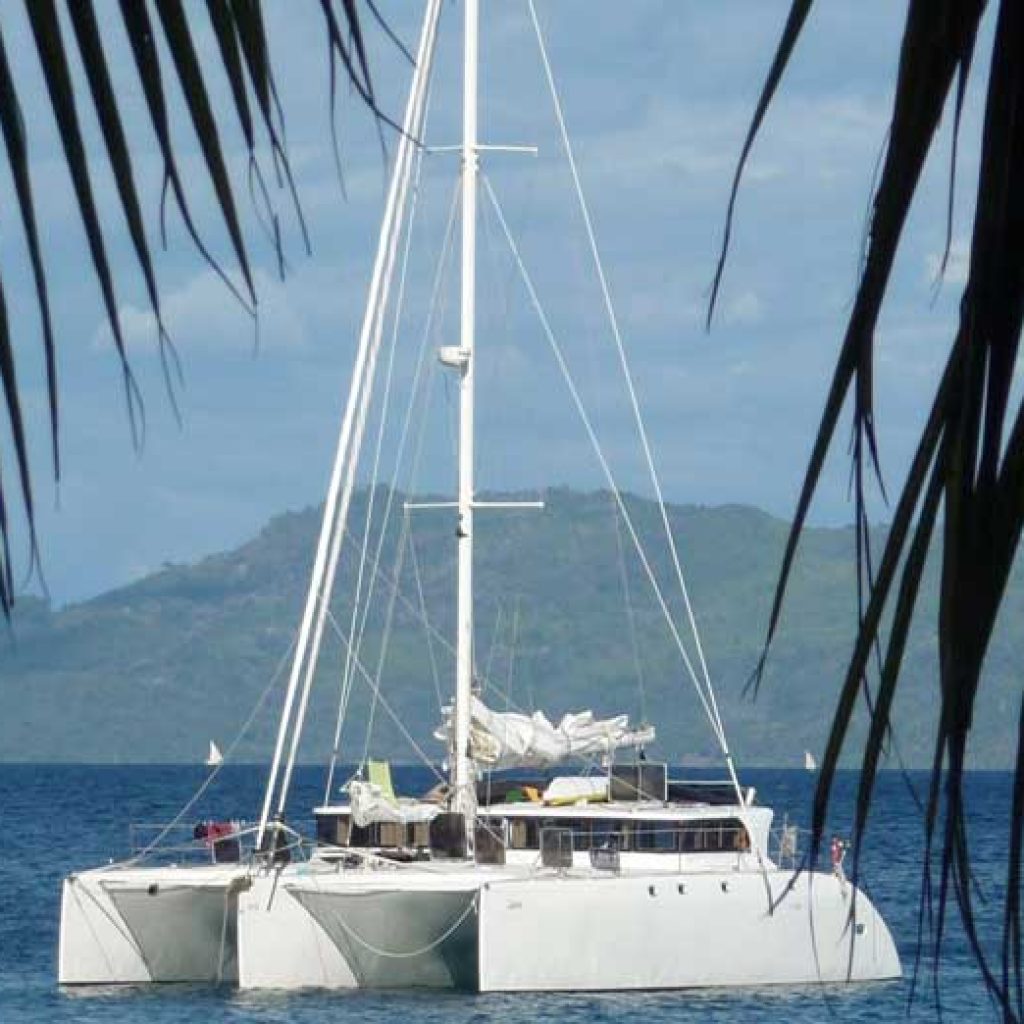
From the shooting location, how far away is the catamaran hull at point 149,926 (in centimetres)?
2550

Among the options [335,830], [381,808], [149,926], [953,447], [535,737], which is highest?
[953,447]

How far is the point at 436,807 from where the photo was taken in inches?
1035

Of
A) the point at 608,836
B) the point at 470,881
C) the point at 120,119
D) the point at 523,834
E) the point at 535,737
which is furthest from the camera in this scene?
the point at 535,737

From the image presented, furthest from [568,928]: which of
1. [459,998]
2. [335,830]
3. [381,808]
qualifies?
[335,830]

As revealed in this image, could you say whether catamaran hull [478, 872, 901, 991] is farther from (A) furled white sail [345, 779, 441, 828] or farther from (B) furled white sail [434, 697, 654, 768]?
(B) furled white sail [434, 697, 654, 768]

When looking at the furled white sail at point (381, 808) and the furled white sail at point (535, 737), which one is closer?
the furled white sail at point (381, 808)

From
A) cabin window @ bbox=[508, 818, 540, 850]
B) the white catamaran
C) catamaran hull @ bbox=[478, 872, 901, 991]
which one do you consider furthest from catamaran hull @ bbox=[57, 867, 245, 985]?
cabin window @ bbox=[508, 818, 540, 850]

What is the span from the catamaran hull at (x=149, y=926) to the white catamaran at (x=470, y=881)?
0.08 feet

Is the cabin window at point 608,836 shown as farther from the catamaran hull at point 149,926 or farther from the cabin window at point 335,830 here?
the catamaran hull at point 149,926

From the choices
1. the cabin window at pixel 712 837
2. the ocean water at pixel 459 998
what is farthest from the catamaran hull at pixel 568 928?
the cabin window at pixel 712 837

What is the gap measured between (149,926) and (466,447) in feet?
18.1

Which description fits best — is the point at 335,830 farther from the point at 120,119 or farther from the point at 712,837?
the point at 120,119

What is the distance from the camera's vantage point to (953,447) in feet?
4.48

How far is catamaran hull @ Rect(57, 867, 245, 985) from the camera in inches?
1004
